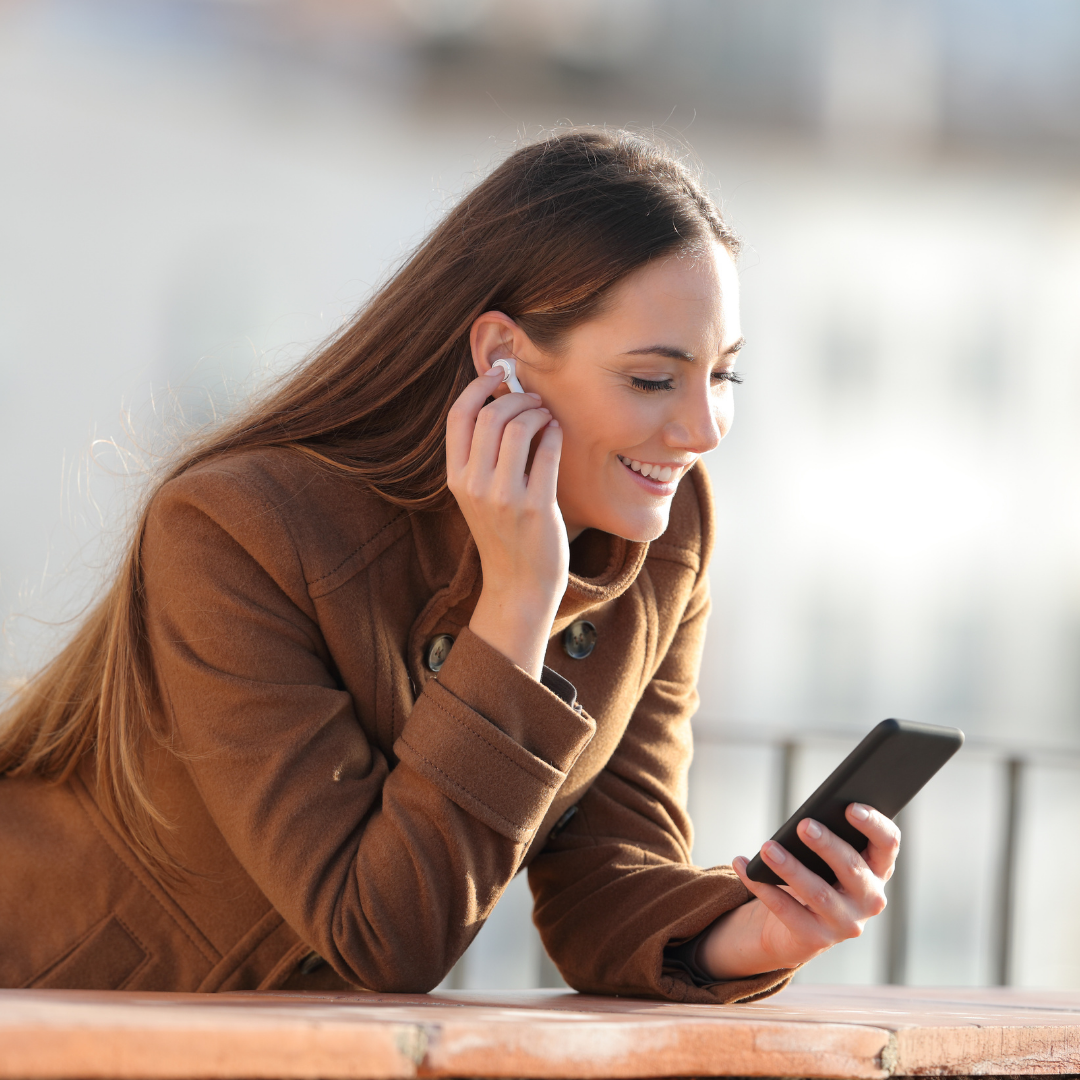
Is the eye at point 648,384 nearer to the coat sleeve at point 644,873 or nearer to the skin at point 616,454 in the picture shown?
the skin at point 616,454

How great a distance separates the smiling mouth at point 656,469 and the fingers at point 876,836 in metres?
0.56

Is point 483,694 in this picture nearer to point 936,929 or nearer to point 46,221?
point 46,221

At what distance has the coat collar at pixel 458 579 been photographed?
1.87m

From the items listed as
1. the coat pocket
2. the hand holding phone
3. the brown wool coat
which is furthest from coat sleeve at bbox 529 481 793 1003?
the coat pocket

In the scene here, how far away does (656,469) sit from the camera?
1.91 meters

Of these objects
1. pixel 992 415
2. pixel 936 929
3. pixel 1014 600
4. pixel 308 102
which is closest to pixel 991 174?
pixel 992 415

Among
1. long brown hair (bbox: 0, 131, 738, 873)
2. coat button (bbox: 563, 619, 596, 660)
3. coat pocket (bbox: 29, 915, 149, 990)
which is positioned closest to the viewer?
coat pocket (bbox: 29, 915, 149, 990)

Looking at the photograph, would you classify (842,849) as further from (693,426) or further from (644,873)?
(693,426)

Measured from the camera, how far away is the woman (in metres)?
1.60

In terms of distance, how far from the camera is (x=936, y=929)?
10.3m

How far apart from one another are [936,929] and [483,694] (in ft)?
31.7

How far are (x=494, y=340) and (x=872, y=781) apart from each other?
835mm

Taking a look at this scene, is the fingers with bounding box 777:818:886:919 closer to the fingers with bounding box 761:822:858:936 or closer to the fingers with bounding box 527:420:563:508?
the fingers with bounding box 761:822:858:936

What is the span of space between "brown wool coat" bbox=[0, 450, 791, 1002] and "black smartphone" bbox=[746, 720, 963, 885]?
0.63 feet
